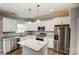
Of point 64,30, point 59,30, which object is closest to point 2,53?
point 59,30

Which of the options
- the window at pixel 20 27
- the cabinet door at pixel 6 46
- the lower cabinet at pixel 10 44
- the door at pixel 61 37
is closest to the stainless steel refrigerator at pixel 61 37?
the door at pixel 61 37

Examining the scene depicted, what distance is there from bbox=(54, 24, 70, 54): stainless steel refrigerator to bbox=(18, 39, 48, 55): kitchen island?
0.89 ft

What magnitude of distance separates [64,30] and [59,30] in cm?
11

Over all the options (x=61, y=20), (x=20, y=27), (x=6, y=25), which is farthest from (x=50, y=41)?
(x=6, y=25)

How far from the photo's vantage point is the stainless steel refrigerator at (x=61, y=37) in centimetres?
152

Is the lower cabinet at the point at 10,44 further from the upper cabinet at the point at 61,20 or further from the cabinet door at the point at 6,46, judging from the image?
the upper cabinet at the point at 61,20

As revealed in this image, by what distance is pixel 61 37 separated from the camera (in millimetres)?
1607

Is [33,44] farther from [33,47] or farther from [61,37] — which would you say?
[61,37]

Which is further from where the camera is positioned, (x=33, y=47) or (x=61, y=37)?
(x=61, y=37)

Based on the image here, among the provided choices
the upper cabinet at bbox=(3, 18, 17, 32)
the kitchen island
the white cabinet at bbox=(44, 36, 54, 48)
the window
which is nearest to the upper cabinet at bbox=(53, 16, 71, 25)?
the white cabinet at bbox=(44, 36, 54, 48)

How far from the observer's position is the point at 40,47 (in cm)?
150

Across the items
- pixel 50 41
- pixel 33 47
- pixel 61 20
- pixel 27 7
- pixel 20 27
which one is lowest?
pixel 33 47

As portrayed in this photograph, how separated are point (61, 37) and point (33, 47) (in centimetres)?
63
